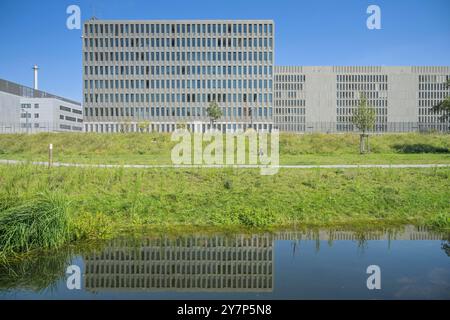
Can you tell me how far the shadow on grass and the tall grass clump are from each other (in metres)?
36.0

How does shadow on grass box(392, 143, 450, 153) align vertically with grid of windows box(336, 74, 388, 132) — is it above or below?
below

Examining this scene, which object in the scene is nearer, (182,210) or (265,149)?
(182,210)

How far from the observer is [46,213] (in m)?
12.6

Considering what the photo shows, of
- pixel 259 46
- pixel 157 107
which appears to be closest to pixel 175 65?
pixel 157 107

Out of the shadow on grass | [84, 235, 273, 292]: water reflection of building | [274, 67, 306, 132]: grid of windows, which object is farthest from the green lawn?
[274, 67, 306, 132]: grid of windows

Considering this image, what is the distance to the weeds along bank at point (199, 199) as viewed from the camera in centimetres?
1280

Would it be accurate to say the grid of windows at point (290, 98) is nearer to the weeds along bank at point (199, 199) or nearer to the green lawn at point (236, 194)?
the green lawn at point (236, 194)

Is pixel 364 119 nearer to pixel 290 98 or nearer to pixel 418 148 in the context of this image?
pixel 418 148

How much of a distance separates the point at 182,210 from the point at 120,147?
27.4m

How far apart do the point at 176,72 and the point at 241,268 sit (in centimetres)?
9371

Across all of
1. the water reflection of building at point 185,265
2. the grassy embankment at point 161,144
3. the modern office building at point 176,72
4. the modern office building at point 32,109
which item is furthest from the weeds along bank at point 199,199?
the modern office building at point 176,72

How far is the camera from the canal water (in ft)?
30.1

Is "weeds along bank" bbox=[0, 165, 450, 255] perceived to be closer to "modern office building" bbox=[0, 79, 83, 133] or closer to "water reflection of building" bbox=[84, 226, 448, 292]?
"water reflection of building" bbox=[84, 226, 448, 292]

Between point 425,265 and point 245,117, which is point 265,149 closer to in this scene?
point 425,265
